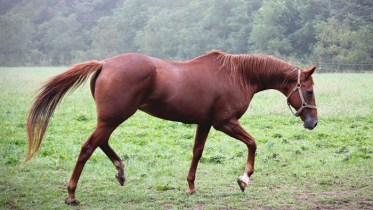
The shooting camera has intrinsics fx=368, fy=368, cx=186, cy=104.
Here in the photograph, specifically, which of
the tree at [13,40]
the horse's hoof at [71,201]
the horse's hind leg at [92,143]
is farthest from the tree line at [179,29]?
the horse's hoof at [71,201]

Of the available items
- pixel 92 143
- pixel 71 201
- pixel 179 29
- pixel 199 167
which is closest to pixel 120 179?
pixel 71 201

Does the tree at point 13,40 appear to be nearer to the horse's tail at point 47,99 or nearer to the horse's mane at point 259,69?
the horse's tail at point 47,99

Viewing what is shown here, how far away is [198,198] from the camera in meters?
4.80

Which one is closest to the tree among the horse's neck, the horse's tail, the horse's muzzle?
the horse's tail

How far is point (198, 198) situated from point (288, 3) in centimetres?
4899

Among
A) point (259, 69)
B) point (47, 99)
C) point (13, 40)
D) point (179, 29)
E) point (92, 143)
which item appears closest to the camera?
point (92, 143)

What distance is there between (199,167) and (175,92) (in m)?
2.16

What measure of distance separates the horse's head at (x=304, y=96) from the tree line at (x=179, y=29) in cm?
3179

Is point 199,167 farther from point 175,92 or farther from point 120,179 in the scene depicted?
point 175,92

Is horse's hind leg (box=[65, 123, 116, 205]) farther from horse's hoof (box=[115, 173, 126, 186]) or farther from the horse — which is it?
horse's hoof (box=[115, 173, 126, 186])

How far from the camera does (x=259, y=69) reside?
5.29 metres

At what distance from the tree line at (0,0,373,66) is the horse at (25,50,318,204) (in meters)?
31.9

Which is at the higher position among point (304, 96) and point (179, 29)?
point (304, 96)

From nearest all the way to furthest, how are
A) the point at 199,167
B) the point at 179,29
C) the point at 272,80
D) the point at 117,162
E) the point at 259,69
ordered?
the point at 117,162
the point at 259,69
the point at 272,80
the point at 199,167
the point at 179,29
